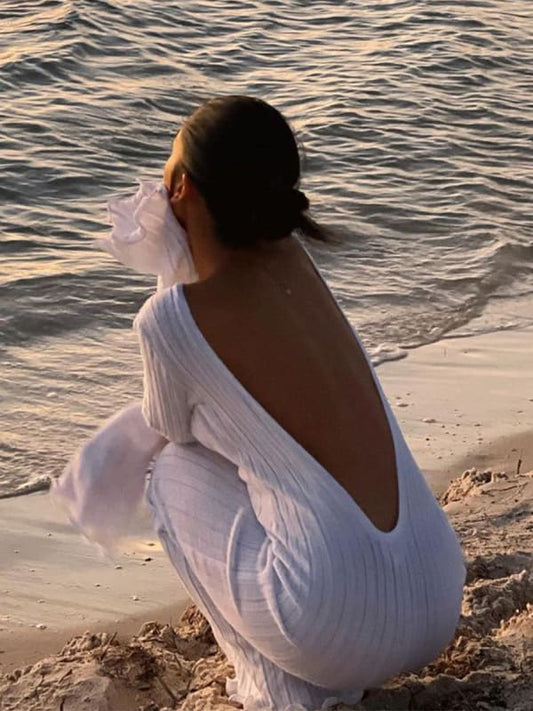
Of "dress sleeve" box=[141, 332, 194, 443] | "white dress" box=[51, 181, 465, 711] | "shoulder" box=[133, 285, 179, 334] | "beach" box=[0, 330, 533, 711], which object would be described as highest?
"shoulder" box=[133, 285, 179, 334]

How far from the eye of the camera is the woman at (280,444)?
8.44ft

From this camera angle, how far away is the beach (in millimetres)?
2912

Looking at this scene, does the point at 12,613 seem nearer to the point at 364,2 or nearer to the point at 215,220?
the point at 215,220

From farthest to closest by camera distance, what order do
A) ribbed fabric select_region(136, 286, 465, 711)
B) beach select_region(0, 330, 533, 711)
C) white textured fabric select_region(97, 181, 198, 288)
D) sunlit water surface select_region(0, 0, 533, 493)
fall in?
sunlit water surface select_region(0, 0, 533, 493) < beach select_region(0, 330, 533, 711) < white textured fabric select_region(97, 181, 198, 288) < ribbed fabric select_region(136, 286, 465, 711)

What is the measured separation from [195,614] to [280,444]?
3.18 feet

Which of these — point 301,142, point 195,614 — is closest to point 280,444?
point 195,614

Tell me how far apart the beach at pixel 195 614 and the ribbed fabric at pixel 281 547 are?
16 cm

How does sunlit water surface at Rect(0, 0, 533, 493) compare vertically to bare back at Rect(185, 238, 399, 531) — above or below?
below

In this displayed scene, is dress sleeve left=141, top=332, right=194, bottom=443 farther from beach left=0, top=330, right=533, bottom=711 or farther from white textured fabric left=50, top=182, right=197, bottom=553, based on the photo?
beach left=0, top=330, right=533, bottom=711

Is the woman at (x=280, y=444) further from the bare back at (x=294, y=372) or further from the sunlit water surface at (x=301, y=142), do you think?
the sunlit water surface at (x=301, y=142)

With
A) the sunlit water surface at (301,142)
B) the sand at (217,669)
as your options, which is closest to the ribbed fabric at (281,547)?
the sand at (217,669)

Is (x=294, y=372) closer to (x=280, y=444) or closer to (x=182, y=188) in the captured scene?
(x=280, y=444)

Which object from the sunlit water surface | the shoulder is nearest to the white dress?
the shoulder

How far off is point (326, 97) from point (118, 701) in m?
7.55
